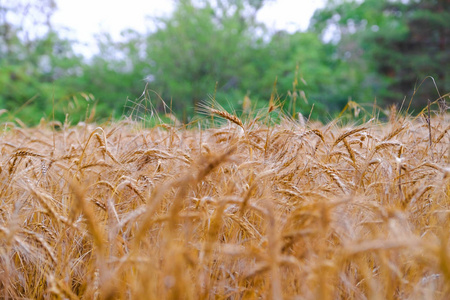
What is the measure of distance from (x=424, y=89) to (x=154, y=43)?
10.9 metres

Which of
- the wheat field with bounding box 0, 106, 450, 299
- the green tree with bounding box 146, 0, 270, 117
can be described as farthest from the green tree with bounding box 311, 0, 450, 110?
the wheat field with bounding box 0, 106, 450, 299

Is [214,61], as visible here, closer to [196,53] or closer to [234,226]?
[196,53]

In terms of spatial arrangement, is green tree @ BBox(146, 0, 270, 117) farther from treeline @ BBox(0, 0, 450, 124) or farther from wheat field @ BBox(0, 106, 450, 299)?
wheat field @ BBox(0, 106, 450, 299)

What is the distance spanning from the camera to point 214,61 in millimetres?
13109

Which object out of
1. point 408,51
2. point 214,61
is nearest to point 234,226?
point 214,61

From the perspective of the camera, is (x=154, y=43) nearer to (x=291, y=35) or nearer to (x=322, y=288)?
(x=291, y=35)

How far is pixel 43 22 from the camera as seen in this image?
14.4 metres

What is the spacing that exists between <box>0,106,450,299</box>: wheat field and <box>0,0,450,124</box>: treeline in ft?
33.0

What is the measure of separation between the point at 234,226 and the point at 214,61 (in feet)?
40.8

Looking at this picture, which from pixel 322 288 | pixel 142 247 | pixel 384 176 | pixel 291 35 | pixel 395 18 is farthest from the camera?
pixel 395 18

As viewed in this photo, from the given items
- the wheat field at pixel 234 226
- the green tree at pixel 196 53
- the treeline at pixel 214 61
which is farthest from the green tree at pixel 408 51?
the wheat field at pixel 234 226

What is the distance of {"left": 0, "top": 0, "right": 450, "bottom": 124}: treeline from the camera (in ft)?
40.3

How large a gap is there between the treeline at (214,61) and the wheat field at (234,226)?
10.1 meters

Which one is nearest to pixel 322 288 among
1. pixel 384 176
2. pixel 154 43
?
pixel 384 176
